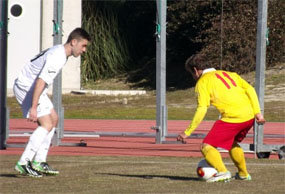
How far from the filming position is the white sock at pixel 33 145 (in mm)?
11469

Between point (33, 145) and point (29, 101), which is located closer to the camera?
point (33, 145)

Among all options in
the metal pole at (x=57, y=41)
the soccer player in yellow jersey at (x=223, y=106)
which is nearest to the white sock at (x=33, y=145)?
the soccer player in yellow jersey at (x=223, y=106)

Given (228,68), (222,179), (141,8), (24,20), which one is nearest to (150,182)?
(222,179)

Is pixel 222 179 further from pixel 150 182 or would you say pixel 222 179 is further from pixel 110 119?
pixel 110 119

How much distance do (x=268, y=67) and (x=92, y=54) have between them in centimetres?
767

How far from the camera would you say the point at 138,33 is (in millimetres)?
45250

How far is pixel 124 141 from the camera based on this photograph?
66.6 ft

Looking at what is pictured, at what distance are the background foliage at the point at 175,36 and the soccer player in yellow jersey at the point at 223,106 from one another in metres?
20.8

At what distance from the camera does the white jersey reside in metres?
11.4

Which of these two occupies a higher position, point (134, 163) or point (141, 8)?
point (141, 8)

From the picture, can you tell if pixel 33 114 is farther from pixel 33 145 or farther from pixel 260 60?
pixel 260 60

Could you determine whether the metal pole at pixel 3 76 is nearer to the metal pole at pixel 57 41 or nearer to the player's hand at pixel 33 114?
the metal pole at pixel 57 41

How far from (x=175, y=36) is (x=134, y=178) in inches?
1169

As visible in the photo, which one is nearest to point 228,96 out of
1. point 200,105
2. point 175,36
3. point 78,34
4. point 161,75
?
point 200,105
